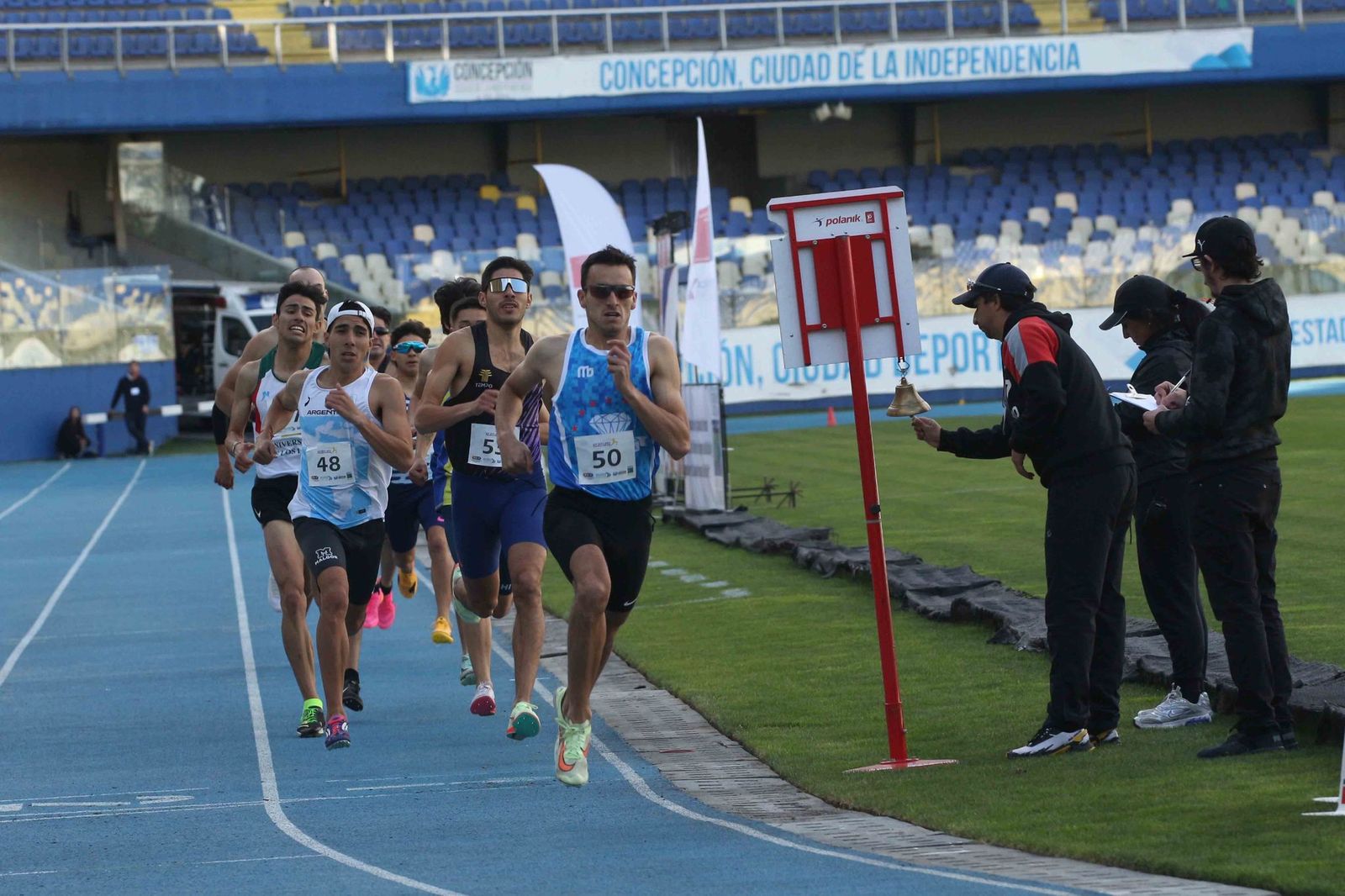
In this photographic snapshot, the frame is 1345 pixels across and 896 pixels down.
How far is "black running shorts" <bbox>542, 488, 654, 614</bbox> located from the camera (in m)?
7.87

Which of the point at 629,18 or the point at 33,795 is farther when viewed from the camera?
the point at 629,18

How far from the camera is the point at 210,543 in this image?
69.5 ft

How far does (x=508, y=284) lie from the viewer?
902 centimetres

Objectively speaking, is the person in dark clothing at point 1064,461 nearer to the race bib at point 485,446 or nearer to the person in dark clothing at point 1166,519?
the person in dark clothing at point 1166,519

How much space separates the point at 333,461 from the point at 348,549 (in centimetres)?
44

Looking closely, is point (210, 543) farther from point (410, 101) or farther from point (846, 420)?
point (410, 101)

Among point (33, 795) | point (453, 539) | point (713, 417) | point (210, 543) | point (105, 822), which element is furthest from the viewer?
point (210, 543)

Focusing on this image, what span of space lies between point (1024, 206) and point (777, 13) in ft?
25.3

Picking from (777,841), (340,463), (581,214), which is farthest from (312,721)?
(581,214)

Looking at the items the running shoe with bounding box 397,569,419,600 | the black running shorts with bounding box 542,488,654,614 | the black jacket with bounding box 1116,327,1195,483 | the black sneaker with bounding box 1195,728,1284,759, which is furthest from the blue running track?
the black jacket with bounding box 1116,327,1195,483

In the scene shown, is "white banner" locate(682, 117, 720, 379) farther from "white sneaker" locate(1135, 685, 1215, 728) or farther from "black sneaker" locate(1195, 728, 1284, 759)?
"black sneaker" locate(1195, 728, 1284, 759)

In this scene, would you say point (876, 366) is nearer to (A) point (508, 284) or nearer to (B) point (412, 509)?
(B) point (412, 509)

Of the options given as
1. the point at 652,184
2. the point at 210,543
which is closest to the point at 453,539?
the point at 210,543

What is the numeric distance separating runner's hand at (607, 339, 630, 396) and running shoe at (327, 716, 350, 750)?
8.37ft
